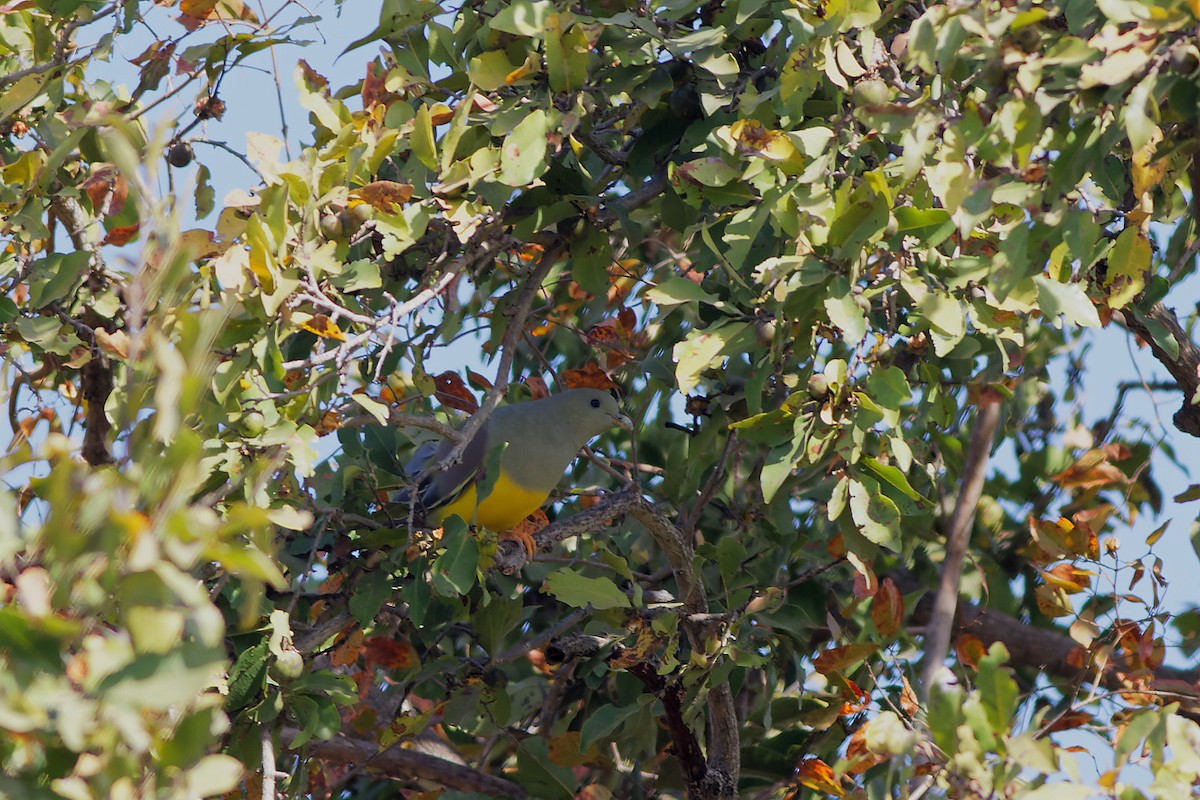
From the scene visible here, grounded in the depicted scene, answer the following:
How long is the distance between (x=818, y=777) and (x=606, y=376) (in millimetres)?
1469

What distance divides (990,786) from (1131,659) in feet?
5.93

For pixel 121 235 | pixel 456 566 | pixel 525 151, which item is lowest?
pixel 456 566

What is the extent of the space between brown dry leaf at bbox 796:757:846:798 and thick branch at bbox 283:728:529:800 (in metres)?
0.97

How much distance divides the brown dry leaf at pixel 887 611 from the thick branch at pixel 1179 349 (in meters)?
0.97

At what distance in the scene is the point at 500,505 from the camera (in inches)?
167

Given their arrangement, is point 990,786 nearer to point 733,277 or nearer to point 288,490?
point 733,277

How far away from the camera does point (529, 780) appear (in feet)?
13.0

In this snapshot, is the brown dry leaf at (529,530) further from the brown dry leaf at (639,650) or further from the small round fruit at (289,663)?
the small round fruit at (289,663)

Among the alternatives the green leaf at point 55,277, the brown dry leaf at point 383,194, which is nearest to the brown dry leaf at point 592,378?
the brown dry leaf at point 383,194

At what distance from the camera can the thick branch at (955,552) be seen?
103 inches

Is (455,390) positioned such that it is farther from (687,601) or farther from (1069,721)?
(1069,721)

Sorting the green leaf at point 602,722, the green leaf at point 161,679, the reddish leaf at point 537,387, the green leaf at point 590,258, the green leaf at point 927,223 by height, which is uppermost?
the green leaf at point 161,679

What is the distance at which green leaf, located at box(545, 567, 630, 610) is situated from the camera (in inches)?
128

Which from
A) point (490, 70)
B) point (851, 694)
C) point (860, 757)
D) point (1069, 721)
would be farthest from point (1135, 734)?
point (490, 70)
